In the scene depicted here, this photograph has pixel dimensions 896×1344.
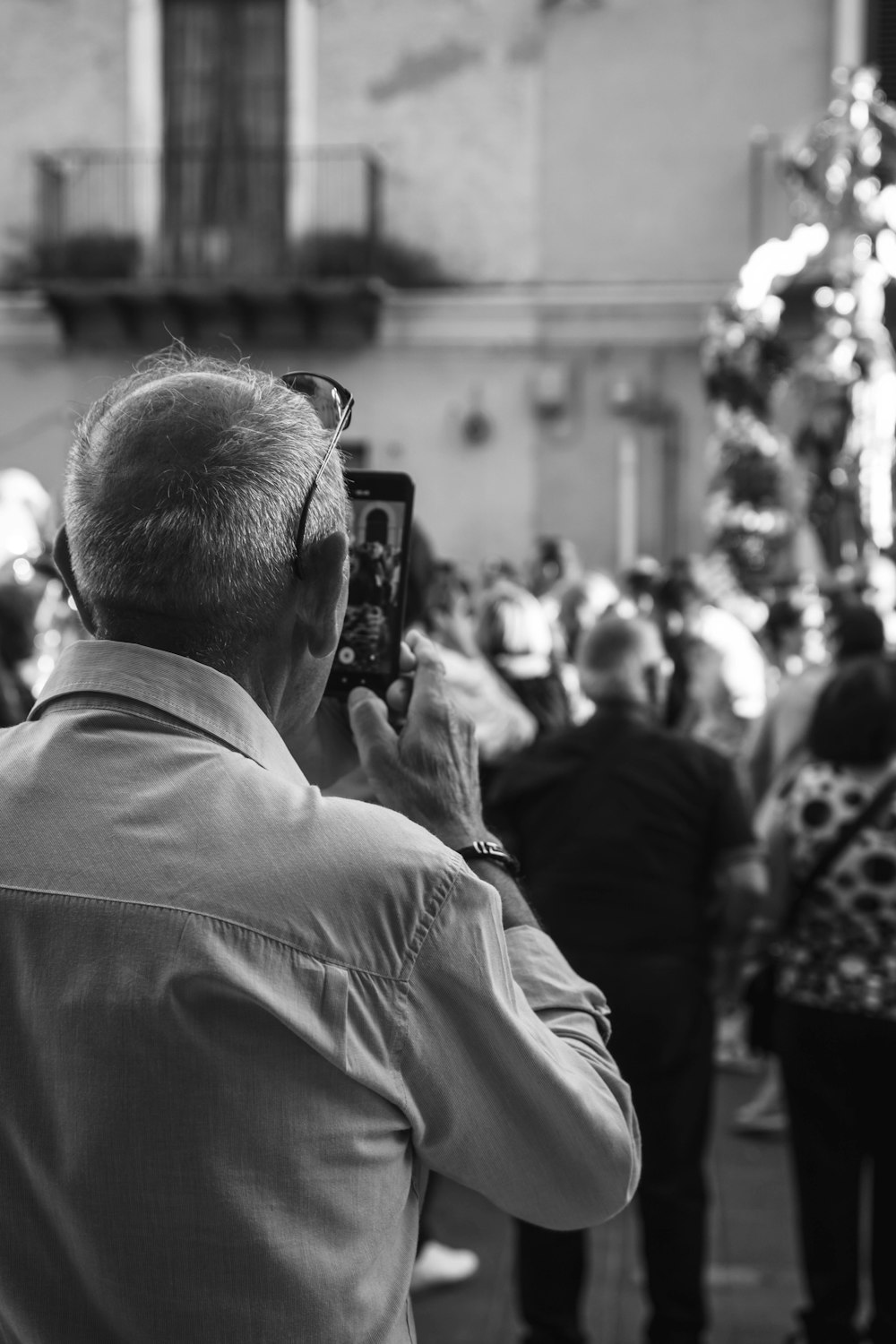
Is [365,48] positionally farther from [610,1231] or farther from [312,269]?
[610,1231]

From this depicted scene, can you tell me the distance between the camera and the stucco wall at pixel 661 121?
13.4 m

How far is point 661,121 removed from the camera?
13609mm

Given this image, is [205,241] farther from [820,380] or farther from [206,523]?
[206,523]

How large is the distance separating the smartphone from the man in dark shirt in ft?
5.67

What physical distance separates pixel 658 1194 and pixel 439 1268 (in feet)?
2.37

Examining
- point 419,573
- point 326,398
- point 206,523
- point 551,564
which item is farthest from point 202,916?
point 551,564

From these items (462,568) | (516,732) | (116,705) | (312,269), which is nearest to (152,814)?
(116,705)

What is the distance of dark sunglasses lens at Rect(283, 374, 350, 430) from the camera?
1.38m

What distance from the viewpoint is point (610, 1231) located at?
13.6 feet

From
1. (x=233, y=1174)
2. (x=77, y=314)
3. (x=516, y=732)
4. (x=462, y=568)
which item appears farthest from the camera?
(x=77, y=314)

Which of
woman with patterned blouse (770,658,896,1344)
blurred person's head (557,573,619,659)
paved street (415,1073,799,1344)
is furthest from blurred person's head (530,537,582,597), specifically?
woman with patterned blouse (770,658,896,1344)

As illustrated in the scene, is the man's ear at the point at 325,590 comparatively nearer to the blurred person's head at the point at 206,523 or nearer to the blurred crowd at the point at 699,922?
the blurred person's head at the point at 206,523

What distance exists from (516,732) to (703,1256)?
1.35 meters

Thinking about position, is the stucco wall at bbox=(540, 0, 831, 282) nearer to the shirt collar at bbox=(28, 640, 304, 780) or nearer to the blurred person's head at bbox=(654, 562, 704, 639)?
the blurred person's head at bbox=(654, 562, 704, 639)
